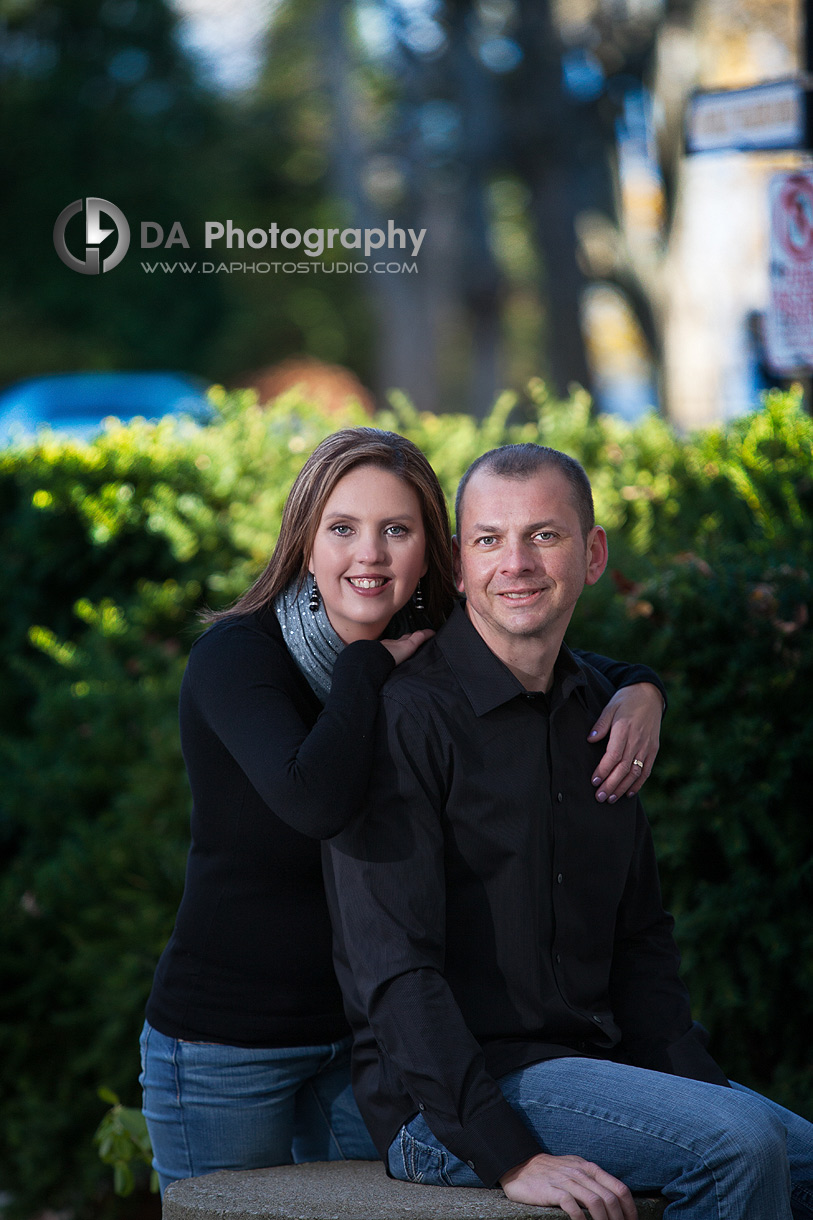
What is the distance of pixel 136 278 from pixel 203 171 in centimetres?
377

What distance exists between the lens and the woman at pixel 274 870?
8.26 feet

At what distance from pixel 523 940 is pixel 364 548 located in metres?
0.80

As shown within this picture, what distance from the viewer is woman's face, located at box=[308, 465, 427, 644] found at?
2520mm

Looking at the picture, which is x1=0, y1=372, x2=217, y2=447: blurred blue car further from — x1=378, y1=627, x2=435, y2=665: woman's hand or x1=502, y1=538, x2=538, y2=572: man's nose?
x1=502, y1=538, x2=538, y2=572: man's nose

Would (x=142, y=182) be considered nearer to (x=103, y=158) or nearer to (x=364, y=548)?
(x=103, y=158)

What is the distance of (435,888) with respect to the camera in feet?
7.30

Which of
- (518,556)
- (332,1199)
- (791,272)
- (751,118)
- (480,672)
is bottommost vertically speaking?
(332,1199)

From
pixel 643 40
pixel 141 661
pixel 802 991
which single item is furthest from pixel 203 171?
pixel 802 991

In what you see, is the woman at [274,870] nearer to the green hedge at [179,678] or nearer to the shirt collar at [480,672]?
the shirt collar at [480,672]

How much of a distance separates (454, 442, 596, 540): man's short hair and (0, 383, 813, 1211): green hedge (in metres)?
1.23

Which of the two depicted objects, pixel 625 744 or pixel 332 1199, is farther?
pixel 625 744

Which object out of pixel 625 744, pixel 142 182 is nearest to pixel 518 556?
pixel 625 744

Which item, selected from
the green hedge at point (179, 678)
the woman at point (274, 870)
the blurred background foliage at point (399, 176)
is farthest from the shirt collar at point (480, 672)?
the blurred background foliage at point (399, 176)

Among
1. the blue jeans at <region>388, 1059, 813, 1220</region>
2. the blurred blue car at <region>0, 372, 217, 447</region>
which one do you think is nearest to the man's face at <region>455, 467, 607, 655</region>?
the blue jeans at <region>388, 1059, 813, 1220</region>
